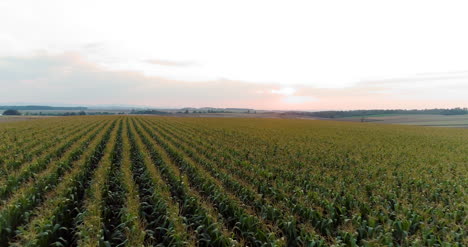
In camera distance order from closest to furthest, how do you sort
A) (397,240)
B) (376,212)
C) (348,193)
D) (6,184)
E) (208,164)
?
(397,240)
(376,212)
(348,193)
(6,184)
(208,164)

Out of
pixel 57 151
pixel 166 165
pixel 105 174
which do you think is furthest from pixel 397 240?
pixel 57 151

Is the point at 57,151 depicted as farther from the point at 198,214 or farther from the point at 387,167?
the point at 387,167

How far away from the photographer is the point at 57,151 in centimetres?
1316

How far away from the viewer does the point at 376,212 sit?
5738 mm

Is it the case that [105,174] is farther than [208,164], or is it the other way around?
[208,164]

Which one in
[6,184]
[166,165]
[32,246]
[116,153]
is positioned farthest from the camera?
[116,153]

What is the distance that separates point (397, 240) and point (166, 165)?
872 cm

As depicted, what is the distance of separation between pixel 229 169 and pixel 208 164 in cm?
122

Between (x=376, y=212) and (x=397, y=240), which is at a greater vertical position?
(x=376, y=212)

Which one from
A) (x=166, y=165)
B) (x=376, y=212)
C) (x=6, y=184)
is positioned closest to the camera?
(x=376, y=212)

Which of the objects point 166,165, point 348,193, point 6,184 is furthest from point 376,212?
point 6,184

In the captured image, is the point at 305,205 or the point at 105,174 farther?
the point at 105,174

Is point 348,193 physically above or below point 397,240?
above

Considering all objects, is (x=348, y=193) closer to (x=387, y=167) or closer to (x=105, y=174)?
(x=387, y=167)
